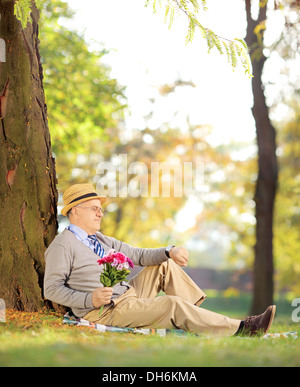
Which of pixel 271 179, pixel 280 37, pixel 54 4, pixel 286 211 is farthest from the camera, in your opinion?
pixel 286 211

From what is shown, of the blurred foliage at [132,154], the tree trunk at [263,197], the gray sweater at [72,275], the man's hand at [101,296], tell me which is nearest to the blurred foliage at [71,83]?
the blurred foliage at [132,154]

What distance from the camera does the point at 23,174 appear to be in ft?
17.9

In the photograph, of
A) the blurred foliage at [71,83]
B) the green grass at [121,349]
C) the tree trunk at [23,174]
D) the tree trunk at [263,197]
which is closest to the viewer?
the green grass at [121,349]

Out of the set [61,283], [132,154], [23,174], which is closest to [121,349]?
[61,283]

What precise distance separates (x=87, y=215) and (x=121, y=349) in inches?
61.2

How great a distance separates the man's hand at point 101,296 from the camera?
14.6 ft

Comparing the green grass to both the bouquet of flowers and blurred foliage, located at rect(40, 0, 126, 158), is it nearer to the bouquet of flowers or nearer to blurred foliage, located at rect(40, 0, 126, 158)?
the bouquet of flowers

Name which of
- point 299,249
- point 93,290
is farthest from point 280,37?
point 299,249

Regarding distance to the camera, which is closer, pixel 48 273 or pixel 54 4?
pixel 48 273

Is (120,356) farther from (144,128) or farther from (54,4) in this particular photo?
(144,128)

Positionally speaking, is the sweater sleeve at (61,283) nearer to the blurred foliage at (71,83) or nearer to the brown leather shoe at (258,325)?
the brown leather shoe at (258,325)
